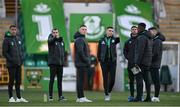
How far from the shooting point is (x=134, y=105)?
18.0m

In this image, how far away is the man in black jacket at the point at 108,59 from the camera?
805 inches

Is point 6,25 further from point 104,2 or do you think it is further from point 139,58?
point 139,58

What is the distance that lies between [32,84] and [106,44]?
36.9 ft

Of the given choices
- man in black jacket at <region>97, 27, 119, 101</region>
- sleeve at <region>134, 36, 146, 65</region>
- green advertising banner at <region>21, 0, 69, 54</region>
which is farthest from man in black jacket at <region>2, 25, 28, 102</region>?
green advertising banner at <region>21, 0, 69, 54</region>

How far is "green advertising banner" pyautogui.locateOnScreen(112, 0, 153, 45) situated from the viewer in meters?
34.3

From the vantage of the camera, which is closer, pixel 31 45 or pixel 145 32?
pixel 145 32

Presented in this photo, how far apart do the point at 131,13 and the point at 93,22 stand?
197cm

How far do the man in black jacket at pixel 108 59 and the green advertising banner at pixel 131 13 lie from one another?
13.5m

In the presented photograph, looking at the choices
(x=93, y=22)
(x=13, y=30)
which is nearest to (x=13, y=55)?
(x=13, y=30)

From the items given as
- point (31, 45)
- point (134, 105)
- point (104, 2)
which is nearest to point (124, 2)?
point (104, 2)

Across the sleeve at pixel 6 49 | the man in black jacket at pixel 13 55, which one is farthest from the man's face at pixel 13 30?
the sleeve at pixel 6 49

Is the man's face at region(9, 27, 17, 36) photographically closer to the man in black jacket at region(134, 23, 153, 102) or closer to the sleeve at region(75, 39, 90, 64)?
the sleeve at region(75, 39, 90, 64)

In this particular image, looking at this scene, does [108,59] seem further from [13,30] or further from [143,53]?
[13,30]

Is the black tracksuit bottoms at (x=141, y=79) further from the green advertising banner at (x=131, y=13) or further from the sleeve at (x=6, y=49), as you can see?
the green advertising banner at (x=131, y=13)
